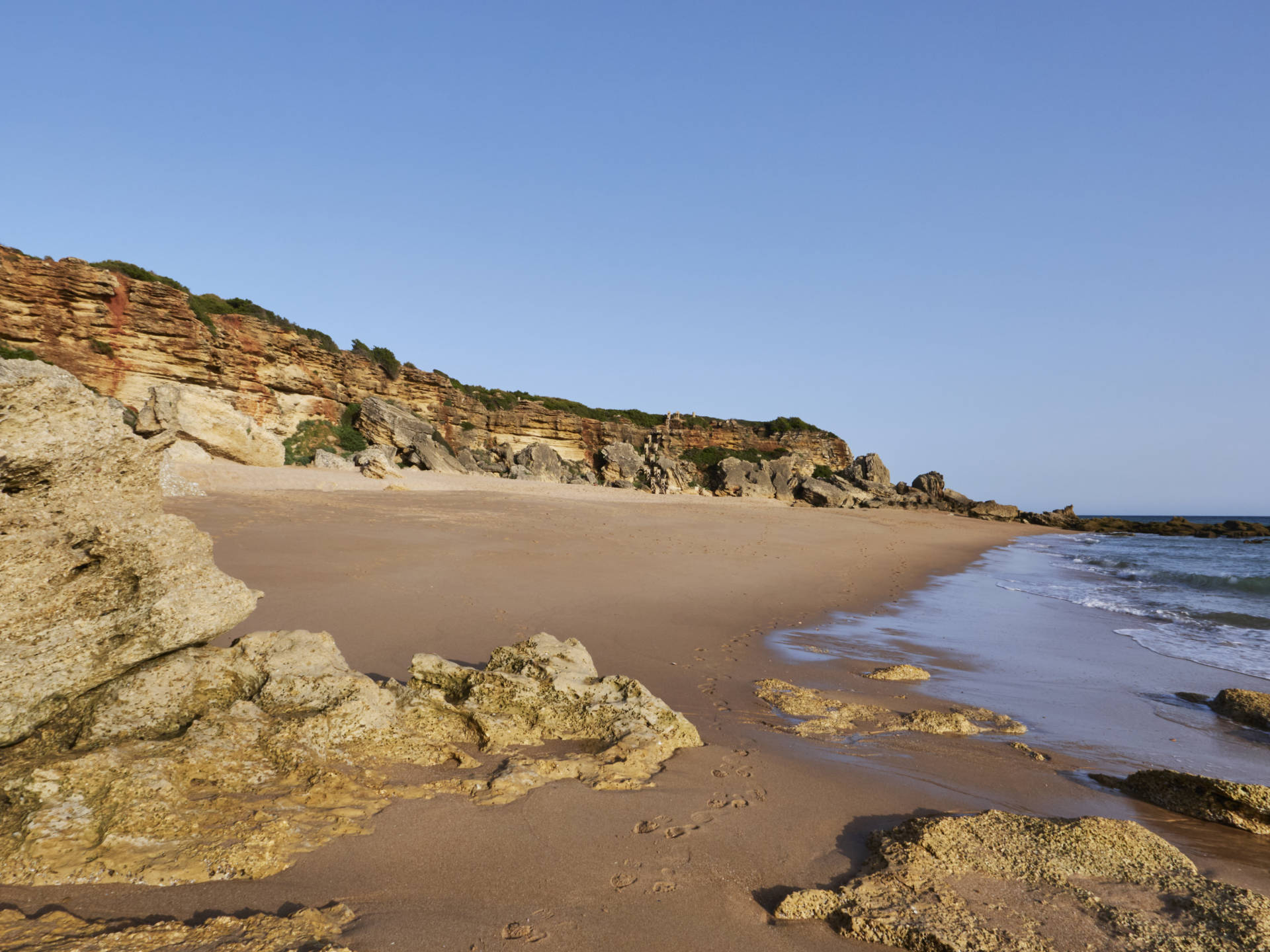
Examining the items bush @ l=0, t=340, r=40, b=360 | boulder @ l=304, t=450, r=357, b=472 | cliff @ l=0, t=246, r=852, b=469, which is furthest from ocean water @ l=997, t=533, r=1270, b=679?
bush @ l=0, t=340, r=40, b=360

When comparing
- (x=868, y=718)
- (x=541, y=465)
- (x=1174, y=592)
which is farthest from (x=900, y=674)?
(x=541, y=465)

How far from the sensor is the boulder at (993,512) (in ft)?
150

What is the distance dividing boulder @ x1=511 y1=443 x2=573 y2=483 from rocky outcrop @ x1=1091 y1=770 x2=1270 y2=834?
28943 mm

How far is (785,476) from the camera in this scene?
42.9 metres

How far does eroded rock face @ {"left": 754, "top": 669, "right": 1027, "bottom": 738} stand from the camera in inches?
179

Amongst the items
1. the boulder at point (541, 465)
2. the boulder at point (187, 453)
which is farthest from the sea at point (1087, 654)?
the boulder at point (541, 465)

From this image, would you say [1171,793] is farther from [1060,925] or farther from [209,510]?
[209,510]

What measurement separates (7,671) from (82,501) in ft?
3.01

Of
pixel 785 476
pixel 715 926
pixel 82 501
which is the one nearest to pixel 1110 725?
pixel 715 926

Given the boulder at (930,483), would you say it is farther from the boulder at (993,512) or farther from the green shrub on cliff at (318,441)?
the green shrub on cliff at (318,441)

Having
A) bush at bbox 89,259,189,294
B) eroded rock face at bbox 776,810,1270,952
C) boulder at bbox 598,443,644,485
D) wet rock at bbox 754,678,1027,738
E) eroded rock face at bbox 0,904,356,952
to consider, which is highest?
bush at bbox 89,259,189,294

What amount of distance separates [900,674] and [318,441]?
23792 mm

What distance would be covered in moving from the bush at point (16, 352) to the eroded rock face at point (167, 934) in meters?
22.1

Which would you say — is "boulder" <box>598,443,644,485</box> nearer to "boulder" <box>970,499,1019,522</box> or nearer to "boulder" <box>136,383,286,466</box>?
"boulder" <box>136,383,286,466</box>
